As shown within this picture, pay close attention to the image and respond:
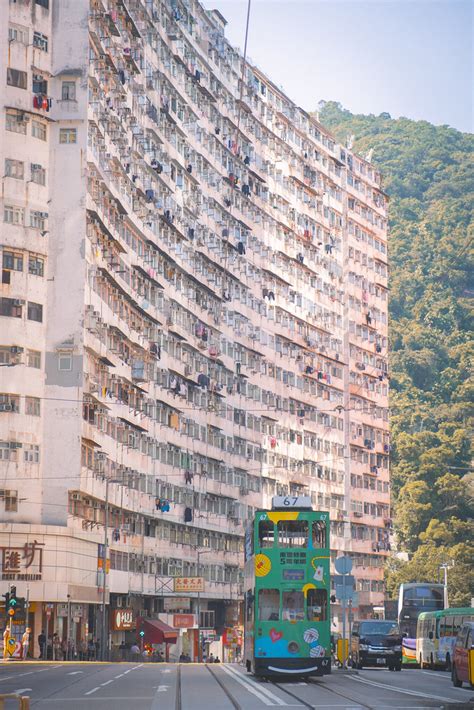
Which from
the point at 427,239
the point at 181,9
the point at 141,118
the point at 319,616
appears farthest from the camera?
the point at 427,239

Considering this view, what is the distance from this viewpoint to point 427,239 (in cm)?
17688

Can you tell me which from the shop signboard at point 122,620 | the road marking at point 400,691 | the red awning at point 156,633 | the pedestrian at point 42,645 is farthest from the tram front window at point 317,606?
the red awning at point 156,633

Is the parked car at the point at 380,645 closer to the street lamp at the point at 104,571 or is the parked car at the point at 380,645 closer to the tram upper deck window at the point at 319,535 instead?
the tram upper deck window at the point at 319,535

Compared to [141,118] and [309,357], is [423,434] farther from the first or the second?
[141,118]

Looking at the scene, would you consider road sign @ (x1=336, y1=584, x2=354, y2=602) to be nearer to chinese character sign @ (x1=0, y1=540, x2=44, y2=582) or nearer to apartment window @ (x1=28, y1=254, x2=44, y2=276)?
chinese character sign @ (x1=0, y1=540, x2=44, y2=582)

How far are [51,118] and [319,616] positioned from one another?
37755mm

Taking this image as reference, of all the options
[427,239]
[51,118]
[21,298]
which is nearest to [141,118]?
[51,118]

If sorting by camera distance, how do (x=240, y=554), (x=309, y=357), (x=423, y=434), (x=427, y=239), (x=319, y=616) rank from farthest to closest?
1. (x=427, y=239)
2. (x=423, y=434)
3. (x=309, y=357)
4. (x=240, y=554)
5. (x=319, y=616)

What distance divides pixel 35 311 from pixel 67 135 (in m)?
8.94

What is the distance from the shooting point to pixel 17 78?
67.2 m

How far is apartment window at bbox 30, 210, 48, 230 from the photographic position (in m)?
66.6

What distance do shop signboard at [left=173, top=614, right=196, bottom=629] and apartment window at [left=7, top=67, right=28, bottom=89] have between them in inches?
1378

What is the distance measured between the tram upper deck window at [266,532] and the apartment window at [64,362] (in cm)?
3084

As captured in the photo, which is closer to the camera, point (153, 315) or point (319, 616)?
point (319, 616)
